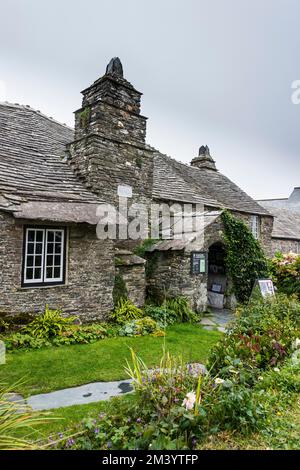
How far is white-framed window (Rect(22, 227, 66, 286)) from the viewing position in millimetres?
8461

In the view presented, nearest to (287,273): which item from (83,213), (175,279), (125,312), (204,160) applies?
(175,279)

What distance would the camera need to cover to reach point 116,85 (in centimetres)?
1109

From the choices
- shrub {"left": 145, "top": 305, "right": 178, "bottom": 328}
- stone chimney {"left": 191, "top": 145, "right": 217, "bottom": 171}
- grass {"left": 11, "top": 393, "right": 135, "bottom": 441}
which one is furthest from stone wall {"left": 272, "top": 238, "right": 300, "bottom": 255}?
grass {"left": 11, "top": 393, "right": 135, "bottom": 441}

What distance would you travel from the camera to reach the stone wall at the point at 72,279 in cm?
793

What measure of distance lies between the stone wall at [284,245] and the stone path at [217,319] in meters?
14.6

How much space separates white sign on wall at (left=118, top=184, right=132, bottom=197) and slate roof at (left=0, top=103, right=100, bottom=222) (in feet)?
3.83

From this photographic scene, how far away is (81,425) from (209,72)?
10539 millimetres

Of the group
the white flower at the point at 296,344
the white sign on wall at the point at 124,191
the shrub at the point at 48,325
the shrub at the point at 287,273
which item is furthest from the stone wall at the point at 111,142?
the white flower at the point at 296,344

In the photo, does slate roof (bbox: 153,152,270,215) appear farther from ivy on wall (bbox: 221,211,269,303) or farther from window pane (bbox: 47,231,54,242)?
window pane (bbox: 47,231,54,242)

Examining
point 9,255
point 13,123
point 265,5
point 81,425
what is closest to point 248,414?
point 81,425

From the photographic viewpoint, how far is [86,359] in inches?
269

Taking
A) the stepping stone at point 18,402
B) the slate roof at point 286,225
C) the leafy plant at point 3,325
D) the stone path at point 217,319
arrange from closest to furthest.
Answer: the stepping stone at point 18,402 → the leafy plant at point 3,325 → the stone path at point 217,319 → the slate roof at point 286,225

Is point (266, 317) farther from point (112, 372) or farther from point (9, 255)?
point (9, 255)

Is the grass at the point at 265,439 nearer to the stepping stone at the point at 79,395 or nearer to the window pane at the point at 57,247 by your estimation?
the stepping stone at the point at 79,395
